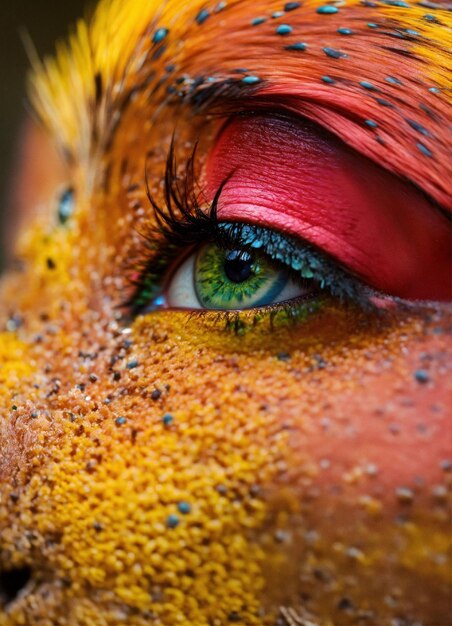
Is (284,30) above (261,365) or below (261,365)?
above

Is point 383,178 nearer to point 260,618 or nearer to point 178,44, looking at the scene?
point 178,44

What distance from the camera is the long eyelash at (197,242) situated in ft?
4.62

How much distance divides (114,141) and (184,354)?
26.4 inches

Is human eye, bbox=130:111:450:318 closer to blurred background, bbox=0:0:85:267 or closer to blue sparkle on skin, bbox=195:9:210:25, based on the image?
blue sparkle on skin, bbox=195:9:210:25

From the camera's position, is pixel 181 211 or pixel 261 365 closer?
pixel 261 365

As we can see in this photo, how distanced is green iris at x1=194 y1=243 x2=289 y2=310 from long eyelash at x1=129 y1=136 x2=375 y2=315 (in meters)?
0.03

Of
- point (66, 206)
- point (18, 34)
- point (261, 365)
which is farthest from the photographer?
point (18, 34)

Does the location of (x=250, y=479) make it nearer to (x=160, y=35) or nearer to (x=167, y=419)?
(x=167, y=419)

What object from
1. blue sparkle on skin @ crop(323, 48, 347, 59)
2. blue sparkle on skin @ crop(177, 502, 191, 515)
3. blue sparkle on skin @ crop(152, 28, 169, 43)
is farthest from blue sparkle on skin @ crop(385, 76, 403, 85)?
blue sparkle on skin @ crop(177, 502, 191, 515)

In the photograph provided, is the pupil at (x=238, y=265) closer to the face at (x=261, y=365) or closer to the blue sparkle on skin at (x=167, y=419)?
the face at (x=261, y=365)

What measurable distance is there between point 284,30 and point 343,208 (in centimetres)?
46

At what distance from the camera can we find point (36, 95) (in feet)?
8.30

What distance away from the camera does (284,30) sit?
1.57 m

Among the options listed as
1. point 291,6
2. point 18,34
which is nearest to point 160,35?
point 291,6
